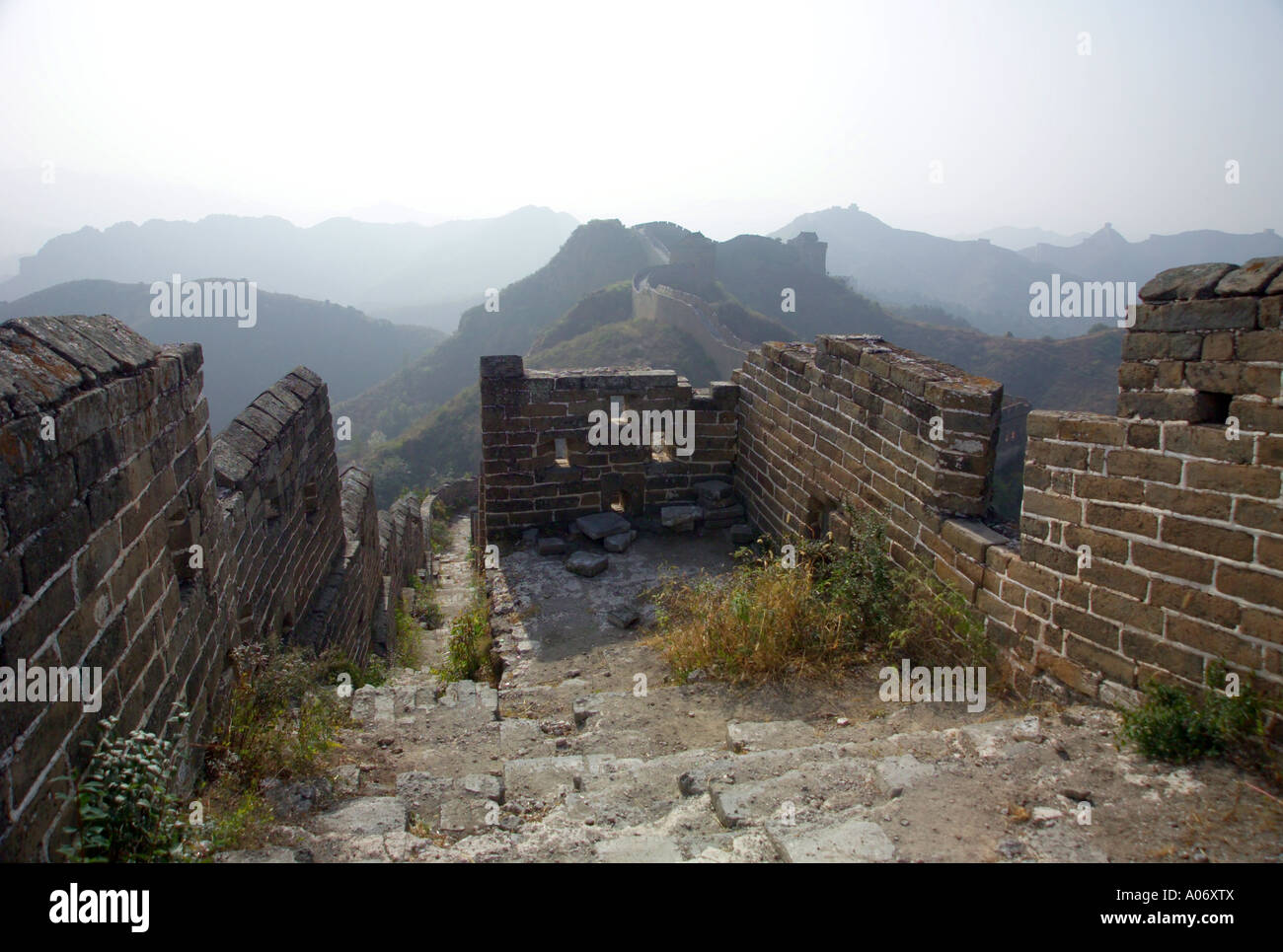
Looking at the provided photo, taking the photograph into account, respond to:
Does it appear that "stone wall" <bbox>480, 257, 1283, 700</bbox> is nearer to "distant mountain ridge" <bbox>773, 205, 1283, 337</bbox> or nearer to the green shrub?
the green shrub

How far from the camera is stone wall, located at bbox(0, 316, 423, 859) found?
1865mm

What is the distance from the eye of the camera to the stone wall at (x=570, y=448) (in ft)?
23.9

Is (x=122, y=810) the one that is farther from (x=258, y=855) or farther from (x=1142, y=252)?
(x=1142, y=252)

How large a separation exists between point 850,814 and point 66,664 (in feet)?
8.47

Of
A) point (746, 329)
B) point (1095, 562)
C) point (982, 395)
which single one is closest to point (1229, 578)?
point (1095, 562)

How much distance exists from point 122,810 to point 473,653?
3.76 metres

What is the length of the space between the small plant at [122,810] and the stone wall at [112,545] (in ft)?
0.20

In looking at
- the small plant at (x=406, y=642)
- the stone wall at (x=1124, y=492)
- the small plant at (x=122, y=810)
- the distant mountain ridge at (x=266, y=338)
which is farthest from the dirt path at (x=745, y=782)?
the distant mountain ridge at (x=266, y=338)

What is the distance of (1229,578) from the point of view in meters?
2.93

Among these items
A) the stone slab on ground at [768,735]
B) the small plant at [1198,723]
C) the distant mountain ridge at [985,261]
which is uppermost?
the distant mountain ridge at [985,261]

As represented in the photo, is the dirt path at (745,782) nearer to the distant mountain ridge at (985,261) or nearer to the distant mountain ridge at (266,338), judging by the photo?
the distant mountain ridge at (266,338)

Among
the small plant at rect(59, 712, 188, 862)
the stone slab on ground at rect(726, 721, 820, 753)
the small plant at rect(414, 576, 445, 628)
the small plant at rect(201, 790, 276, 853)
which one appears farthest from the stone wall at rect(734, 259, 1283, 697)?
the small plant at rect(414, 576, 445, 628)

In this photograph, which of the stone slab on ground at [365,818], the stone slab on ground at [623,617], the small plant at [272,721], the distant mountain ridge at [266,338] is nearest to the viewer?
the stone slab on ground at [365,818]

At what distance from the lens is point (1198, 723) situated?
9.23 ft
